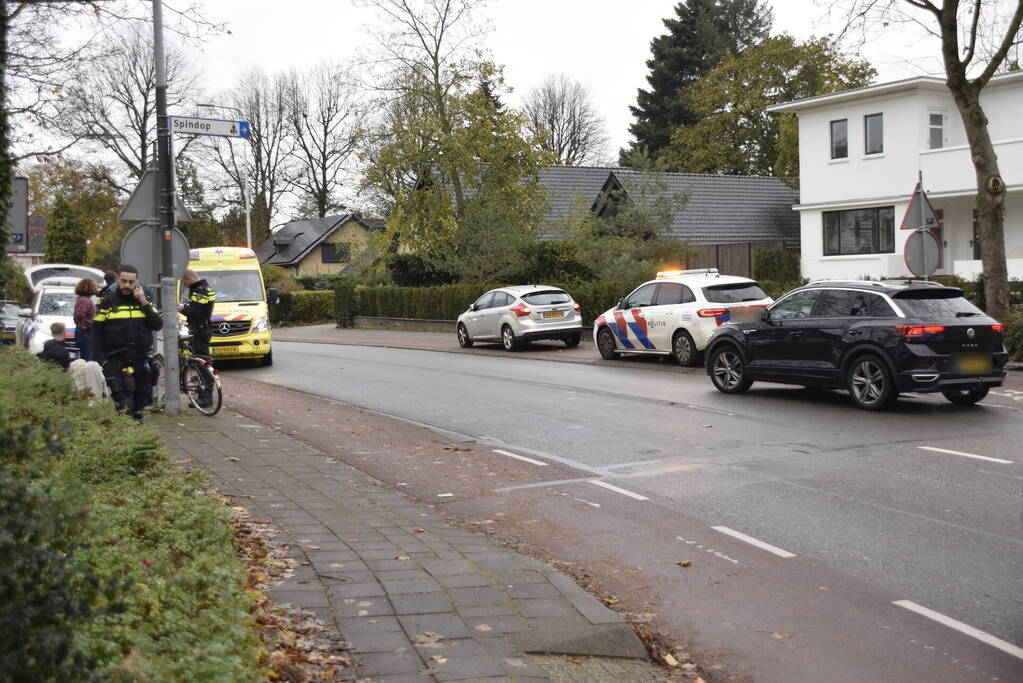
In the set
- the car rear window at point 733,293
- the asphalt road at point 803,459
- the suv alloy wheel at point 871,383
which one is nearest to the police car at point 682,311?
the car rear window at point 733,293

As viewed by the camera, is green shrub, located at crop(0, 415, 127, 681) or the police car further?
the police car

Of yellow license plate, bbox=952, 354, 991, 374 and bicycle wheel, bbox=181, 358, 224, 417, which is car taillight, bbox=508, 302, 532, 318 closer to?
bicycle wheel, bbox=181, 358, 224, 417

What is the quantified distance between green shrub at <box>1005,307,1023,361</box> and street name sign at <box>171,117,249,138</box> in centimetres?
1307

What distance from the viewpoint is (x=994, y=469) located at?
8.66 meters

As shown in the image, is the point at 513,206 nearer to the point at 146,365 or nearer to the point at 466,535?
the point at 146,365

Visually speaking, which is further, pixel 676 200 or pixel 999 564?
pixel 676 200

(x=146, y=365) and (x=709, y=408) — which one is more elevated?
(x=146, y=365)

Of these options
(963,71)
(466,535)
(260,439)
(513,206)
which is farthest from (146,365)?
(513,206)

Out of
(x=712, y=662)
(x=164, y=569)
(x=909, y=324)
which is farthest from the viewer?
(x=909, y=324)

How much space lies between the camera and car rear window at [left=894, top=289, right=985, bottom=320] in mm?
12414

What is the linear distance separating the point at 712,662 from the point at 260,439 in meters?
7.18

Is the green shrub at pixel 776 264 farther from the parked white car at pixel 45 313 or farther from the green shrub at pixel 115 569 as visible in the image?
the green shrub at pixel 115 569

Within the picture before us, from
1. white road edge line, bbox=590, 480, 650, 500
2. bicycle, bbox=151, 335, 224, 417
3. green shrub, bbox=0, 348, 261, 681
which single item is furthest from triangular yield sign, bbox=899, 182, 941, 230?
green shrub, bbox=0, 348, 261, 681

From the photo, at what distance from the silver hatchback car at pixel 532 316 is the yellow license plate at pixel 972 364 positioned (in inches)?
525
